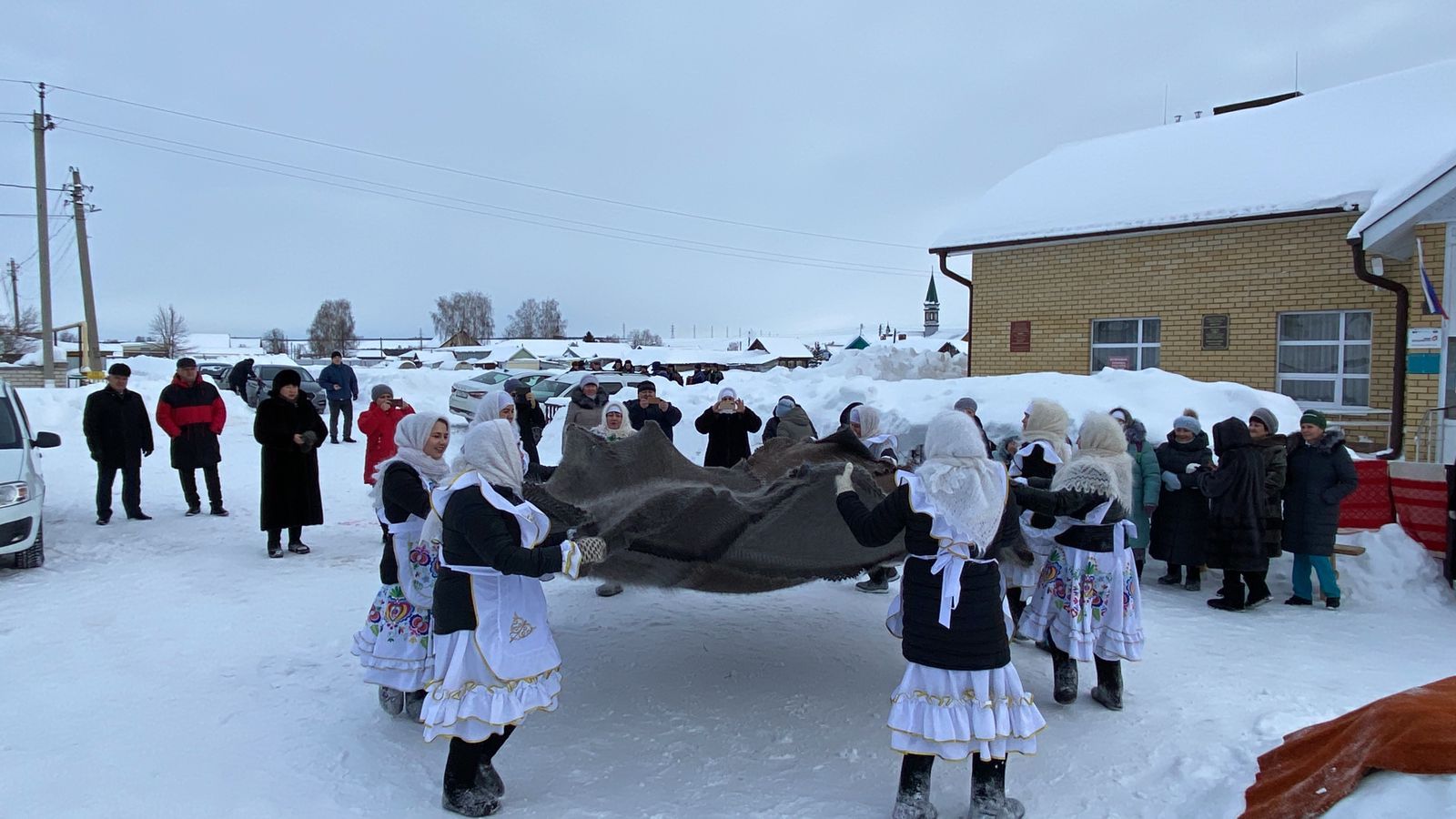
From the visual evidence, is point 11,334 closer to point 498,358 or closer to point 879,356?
point 498,358

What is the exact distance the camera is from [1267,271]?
11.3 m

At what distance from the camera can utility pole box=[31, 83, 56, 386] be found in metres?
21.0

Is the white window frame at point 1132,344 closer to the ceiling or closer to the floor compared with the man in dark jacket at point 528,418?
closer to the ceiling

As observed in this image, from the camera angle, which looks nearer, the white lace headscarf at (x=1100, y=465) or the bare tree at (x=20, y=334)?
the white lace headscarf at (x=1100, y=465)

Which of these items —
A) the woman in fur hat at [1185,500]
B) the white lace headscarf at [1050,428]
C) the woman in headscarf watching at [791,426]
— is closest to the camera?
the white lace headscarf at [1050,428]

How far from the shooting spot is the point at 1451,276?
8.52 metres

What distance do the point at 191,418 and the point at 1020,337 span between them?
11.5 meters

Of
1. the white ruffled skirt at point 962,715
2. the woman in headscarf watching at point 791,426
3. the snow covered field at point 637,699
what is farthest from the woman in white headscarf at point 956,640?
the woman in headscarf watching at point 791,426

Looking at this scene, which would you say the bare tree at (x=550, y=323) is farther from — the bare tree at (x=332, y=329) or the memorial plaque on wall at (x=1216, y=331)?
the memorial plaque on wall at (x=1216, y=331)

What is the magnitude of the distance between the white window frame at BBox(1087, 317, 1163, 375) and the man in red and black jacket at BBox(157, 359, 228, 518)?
10960 millimetres

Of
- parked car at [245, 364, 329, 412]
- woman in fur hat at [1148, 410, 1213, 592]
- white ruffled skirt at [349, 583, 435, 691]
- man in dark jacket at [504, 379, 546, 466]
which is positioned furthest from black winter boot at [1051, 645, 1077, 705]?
parked car at [245, 364, 329, 412]

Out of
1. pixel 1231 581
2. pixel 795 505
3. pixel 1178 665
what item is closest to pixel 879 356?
pixel 1231 581

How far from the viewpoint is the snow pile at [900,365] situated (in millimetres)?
18281

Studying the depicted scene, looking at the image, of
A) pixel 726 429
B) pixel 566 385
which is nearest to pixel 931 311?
pixel 566 385
